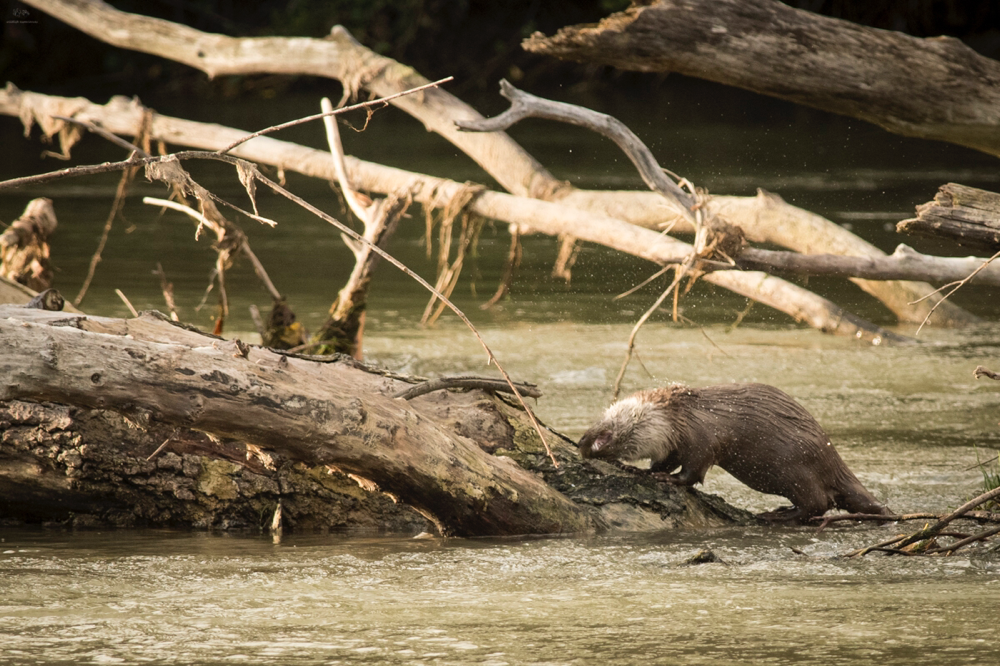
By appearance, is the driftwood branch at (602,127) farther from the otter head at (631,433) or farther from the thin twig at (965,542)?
the thin twig at (965,542)

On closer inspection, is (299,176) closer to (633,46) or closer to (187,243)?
(187,243)

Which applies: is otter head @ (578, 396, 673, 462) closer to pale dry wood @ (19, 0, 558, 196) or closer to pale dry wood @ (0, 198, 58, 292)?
pale dry wood @ (0, 198, 58, 292)

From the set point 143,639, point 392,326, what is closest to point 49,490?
point 143,639

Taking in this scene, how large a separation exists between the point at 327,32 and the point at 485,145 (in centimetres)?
1630

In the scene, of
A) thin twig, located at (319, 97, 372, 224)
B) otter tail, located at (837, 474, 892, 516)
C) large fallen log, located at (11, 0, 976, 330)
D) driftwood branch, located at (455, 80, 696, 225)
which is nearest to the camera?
otter tail, located at (837, 474, 892, 516)

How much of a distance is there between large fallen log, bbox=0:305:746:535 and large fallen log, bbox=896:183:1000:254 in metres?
1.16

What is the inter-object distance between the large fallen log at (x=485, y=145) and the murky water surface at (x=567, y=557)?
0.41 metres

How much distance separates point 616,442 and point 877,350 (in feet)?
13.2

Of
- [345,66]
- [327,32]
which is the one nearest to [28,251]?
[345,66]

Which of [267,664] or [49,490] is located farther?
[49,490]

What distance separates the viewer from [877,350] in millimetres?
7789

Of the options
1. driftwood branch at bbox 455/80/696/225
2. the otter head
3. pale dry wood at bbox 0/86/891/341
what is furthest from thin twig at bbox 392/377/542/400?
pale dry wood at bbox 0/86/891/341

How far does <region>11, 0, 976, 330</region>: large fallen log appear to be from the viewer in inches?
318

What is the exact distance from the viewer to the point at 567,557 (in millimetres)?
3676
